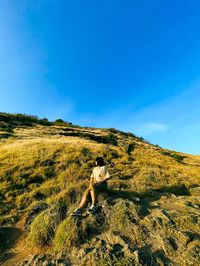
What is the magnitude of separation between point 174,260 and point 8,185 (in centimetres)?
882

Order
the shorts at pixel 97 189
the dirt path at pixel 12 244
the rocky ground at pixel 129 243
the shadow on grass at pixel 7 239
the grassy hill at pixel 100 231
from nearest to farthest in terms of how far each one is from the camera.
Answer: the rocky ground at pixel 129 243
the grassy hill at pixel 100 231
the dirt path at pixel 12 244
the shadow on grass at pixel 7 239
the shorts at pixel 97 189

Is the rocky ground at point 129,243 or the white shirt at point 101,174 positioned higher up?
the white shirt at point 101,174

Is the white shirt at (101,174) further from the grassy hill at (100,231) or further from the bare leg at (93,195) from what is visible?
Result: the grassy hill at (100,231)

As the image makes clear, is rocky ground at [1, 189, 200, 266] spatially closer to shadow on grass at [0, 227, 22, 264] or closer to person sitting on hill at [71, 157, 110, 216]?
shadow on grass at [0, 227, 22, 264]

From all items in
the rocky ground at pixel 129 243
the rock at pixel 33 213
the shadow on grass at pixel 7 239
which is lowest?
the shadow on grass at pixel 7 239

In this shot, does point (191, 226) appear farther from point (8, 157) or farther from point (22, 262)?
point (8, 157)

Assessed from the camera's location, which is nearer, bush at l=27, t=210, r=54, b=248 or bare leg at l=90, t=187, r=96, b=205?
bush at l=27, t=210, r=54, b=248

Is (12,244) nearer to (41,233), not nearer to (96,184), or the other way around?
(41,233)

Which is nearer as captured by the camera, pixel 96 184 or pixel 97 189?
pixel 96 184

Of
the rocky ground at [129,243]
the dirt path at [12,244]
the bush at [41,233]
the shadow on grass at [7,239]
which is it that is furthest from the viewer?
the bush at [41,233]

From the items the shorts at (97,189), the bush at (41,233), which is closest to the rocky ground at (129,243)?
the bush at (41,233)

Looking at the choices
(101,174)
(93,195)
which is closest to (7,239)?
(93,195)

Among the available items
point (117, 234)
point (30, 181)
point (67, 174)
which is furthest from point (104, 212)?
point (30, 181)

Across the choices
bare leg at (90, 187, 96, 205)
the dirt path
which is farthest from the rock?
bare leg at (90, 187, 96, 205)
